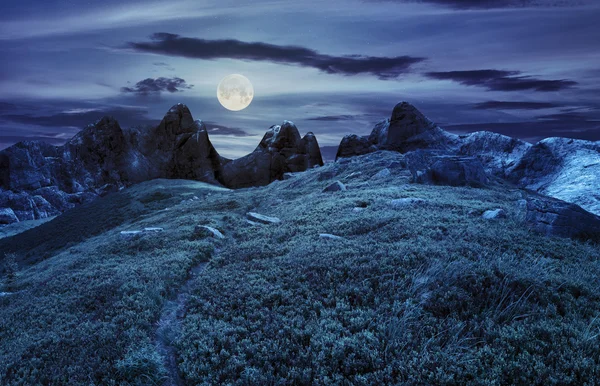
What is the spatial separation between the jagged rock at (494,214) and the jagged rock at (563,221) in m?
1.48

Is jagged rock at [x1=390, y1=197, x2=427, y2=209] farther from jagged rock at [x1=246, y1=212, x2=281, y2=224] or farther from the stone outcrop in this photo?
the stone outcrop

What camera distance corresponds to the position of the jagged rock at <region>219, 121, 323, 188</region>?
297 ft

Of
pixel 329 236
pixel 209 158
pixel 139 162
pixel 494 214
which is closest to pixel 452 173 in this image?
pixel 494 214

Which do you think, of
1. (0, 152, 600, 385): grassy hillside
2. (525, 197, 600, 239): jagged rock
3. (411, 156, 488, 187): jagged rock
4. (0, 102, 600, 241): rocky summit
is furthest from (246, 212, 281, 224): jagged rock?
(0, 102, 600, 241): rocky summit

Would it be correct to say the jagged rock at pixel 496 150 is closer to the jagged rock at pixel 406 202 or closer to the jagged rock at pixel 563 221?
the jagged rock at pixel 406 202

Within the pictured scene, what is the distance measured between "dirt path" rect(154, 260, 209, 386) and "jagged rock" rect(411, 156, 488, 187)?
2804cm

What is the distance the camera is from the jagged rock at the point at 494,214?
19.6 metres

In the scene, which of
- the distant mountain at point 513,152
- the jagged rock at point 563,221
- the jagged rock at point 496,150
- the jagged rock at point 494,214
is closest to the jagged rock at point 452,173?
the distant mountain at point 513,152

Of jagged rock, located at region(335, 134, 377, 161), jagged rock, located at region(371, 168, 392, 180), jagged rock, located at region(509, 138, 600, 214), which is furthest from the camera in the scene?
jagged rock, located at region(335, 134, 377, 161)

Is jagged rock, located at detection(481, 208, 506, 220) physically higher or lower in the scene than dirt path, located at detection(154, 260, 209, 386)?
higher

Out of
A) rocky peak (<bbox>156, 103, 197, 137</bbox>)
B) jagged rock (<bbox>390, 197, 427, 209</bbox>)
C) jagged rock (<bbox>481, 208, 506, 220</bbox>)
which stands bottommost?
jagged rock (<bbox>390, 197, 427, 209</bbox>)

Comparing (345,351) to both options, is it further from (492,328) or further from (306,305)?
(492,328)

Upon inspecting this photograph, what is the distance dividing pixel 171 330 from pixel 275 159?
3231 inches

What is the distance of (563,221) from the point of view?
17328 millimetres
